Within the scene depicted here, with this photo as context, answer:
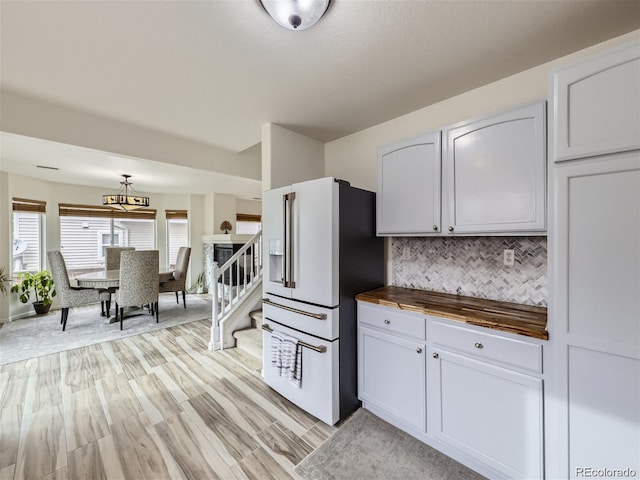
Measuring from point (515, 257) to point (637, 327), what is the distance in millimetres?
833

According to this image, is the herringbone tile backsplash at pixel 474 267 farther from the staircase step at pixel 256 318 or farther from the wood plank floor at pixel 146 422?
the staircase step at pixel 256 318

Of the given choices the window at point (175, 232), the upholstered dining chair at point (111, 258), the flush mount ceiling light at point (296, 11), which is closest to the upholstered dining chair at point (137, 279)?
the upholstered dining chair at point (111, 258)

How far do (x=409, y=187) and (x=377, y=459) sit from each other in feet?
6.05

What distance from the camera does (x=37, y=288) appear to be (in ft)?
14.4

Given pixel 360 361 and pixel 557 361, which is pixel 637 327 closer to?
pixel 557 361

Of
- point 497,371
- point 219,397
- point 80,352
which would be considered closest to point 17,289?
point 80,352

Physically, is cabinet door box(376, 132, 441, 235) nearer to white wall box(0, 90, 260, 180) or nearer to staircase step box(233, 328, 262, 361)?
staircase step box(233, 328, 262, 361)

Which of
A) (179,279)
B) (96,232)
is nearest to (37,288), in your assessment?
(96,232)

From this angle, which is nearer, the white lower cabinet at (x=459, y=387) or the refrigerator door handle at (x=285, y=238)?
the white lower cabinet at (x=459, y=387)

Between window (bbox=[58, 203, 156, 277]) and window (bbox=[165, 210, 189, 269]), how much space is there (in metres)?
0.34

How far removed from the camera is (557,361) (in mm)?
1225

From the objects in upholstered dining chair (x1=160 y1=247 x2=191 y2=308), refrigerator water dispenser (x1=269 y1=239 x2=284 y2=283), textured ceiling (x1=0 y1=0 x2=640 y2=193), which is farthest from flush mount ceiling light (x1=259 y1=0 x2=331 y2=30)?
upholstered dining chair (x1=160 y1=247 x2=191 y2=308)

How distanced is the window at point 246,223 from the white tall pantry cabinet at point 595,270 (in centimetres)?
648

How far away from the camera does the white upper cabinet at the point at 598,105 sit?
42.2 inches
